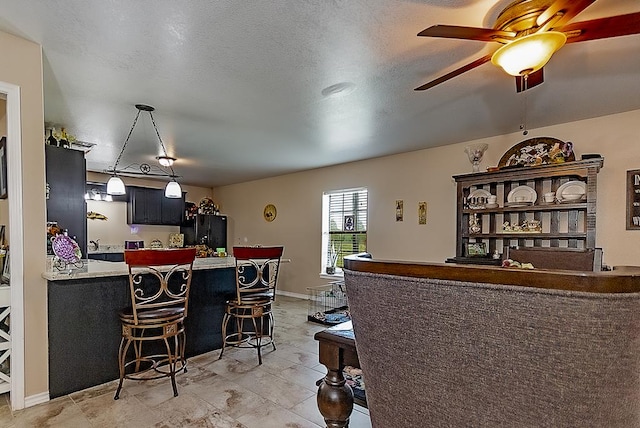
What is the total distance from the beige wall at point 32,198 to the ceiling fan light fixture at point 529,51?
111 inches

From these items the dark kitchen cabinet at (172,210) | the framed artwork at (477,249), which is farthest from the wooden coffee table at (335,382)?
the dark kitchen cabinet at (172,210)

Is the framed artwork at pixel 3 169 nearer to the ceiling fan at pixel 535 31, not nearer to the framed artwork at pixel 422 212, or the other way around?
the ceiling fan at pixel 535 31

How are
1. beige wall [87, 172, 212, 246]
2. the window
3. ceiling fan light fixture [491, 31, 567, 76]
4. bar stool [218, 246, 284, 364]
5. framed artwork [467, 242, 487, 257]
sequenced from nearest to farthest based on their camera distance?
ceiling fan light fixture [491, 31, 567, 76] → bar stool [218, 246, 284, 364] → framed artwork [467, 242, 487, 257] → the window → beige wall [87, 172, 212, 246]

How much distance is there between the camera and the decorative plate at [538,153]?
11.7 ft

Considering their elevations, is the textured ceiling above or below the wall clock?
above

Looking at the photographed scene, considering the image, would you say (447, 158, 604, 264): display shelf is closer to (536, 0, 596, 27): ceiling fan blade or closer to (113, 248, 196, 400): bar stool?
(536, 0, 596, 27): ceiling fan blade

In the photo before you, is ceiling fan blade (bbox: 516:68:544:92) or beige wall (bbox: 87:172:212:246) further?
beige wall (bbox: 87:172:212:246)

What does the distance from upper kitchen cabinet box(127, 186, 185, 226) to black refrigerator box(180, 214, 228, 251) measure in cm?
28

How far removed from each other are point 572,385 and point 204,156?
5.47 metres

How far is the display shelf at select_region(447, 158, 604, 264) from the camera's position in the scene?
336 cm

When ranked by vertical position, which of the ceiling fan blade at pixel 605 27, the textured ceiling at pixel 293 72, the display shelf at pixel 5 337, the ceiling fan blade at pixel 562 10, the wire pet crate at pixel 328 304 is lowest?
the wire pet crate at pixel 328 304

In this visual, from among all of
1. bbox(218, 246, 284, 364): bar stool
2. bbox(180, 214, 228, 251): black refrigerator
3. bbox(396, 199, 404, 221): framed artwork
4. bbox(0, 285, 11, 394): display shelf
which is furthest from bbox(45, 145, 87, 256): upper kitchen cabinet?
bbox(180, 214, 228, 251): black refrigerator

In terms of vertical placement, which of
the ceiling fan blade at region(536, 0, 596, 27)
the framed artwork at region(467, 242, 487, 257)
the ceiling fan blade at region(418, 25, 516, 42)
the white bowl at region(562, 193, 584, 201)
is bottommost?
the framed artwork at region(467, 242, 487, 257)

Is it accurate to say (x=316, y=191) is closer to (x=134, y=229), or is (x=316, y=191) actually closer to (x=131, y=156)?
(x=131, y=156)
